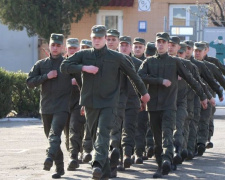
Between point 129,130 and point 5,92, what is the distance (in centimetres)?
965

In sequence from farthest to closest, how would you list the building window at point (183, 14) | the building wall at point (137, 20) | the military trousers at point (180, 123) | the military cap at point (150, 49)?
the building wall at point (137, 20) → the building window at point (183, 14) → the military cap at point (150, 49) → the military trousers at point (180, 123)

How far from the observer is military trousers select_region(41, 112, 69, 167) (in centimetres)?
1066

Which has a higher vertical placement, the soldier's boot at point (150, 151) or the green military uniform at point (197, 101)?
the green military uniform at point (197, 101)

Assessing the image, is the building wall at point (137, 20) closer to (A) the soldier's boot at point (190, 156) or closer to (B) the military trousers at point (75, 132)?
(A) the soldier's boot at point (190, 156)

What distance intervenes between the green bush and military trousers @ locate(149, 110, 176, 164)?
10.2 m

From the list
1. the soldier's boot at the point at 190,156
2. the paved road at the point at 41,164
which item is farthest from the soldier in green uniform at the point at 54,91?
the soldier's boot at the point at 190,156

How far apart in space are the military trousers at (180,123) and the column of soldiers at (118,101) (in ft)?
0.05

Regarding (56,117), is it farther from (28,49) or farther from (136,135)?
(28,49)

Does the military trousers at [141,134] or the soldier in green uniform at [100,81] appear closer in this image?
the soldier in green uniform at [100,81]

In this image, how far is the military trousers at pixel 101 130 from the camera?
9.57m

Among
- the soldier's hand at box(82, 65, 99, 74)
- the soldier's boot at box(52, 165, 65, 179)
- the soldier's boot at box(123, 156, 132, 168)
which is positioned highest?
the soldier's hand at box(82, 65, 99, 74)

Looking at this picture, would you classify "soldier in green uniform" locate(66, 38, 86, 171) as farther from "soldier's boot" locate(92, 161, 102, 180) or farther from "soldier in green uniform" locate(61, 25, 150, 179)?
"soldier's boot" locate(92, 161, 102, 180)

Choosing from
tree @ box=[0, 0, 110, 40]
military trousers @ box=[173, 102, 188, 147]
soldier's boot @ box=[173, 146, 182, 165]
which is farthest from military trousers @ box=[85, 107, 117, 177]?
tree @ box=[0, 0, 110, 40]

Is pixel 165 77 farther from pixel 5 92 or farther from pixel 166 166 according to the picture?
pixel 5 92
